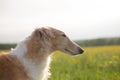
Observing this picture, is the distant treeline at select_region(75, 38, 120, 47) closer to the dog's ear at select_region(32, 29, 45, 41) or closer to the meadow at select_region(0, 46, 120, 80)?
the meadow at select_region(0, 46, 120, 80)

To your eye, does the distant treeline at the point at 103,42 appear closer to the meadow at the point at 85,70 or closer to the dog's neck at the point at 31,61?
the meadow at the point at 85,70

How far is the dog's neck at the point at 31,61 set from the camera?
10828mm

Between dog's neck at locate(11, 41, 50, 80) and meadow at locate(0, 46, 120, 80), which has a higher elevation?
dog's neck at locate(11, 41, 50, 80)

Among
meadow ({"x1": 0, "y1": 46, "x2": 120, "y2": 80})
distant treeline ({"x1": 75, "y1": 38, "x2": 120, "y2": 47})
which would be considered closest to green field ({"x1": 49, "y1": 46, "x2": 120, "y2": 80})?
meadow ({"x1": 0, "y1": 46, "x2": 120, "y2": 80})

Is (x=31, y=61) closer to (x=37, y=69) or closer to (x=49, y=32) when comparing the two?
(x=37, y=69)

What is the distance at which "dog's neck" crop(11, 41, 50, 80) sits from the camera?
426 inches

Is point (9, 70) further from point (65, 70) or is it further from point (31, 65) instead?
point (65, 70)

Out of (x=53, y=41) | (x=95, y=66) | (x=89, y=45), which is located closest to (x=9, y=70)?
(x=53, y=41)

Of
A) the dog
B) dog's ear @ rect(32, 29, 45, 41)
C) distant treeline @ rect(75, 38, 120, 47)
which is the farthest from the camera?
distant treeline @ rect(75, 38, 120, 47)

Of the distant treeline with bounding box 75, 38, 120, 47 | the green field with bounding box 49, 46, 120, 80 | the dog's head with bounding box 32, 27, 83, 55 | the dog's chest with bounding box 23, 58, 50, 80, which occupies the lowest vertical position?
the distant treeline with bounding box 75, 38, 120, 47

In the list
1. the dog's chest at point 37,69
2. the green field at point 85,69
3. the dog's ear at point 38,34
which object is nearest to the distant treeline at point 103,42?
the green field at point 85,69

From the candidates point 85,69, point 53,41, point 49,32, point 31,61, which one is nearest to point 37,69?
point 31,61

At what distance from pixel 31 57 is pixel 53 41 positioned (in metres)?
0.68

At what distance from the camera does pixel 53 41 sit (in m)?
11.1
